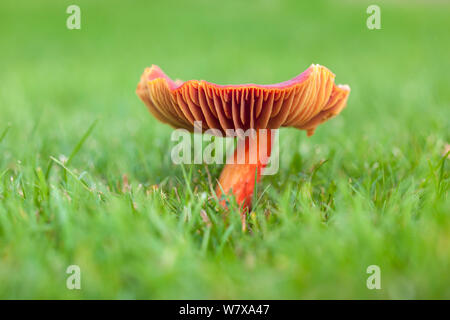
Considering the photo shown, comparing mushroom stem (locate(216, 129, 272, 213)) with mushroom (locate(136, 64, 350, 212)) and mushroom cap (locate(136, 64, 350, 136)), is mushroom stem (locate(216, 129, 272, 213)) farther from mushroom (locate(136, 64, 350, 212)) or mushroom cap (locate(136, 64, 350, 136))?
mushroom cap (locate(136, 64, 350, 136))

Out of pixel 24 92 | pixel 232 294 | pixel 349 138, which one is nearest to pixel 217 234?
pixel 232 294

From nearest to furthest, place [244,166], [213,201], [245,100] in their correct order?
[245,100] → [213,201] → [244,166]

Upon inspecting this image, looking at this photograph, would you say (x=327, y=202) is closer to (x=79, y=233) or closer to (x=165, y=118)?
(x=165, y=118)

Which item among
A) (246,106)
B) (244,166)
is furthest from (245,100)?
(244,166)

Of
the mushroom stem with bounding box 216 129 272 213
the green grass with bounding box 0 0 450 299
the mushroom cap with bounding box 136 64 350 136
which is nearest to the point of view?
the green grass with bounding box 0 0 450 299

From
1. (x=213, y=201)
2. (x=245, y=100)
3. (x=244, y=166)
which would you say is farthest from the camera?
(x=244, y=166)

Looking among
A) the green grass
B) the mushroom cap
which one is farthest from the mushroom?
the green grass

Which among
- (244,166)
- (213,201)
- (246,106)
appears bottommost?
(213,201)

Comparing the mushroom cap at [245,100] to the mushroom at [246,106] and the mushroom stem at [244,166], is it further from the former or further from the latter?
the mushroom stem at [244,166]

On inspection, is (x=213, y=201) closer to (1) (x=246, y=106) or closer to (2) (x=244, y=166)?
(2) (x=244, y=166)
